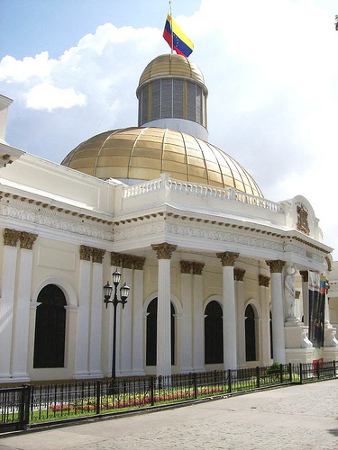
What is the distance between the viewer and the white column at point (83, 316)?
2003 centimetres

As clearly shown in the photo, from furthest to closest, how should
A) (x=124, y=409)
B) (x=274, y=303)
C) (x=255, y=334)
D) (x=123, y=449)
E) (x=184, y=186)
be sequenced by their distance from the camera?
(x=255, y=334), (x=274, y=303), (x=184, y=186), (x=124, y=409), (x=123, y=449)

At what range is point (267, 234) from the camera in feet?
76.8

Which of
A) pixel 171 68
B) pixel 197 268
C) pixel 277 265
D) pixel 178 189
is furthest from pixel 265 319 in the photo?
pixel 171 68

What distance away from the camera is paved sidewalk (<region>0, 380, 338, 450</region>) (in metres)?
9.08

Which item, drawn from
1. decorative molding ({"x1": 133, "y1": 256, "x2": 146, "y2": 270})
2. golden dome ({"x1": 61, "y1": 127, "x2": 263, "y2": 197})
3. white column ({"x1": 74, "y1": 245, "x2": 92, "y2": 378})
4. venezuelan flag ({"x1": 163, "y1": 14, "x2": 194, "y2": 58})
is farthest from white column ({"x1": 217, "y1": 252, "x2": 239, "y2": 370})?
venezuelan flag ({"x1": 163, "y1": 14, "x2": 194, "y2": 58})

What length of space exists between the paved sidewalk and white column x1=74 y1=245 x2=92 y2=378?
6.97 meters

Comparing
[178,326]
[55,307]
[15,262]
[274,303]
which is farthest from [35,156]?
[274,303]

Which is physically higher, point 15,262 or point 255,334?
point 15,262

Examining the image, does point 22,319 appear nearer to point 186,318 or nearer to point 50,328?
point 50,328

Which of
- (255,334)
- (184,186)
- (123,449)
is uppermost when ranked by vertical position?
(184,186)

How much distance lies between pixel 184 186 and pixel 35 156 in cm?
616

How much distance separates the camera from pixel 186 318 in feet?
78.9

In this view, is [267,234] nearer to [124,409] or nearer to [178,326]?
[178,326]

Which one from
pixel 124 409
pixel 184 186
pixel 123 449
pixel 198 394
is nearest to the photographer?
pixel 123 449
